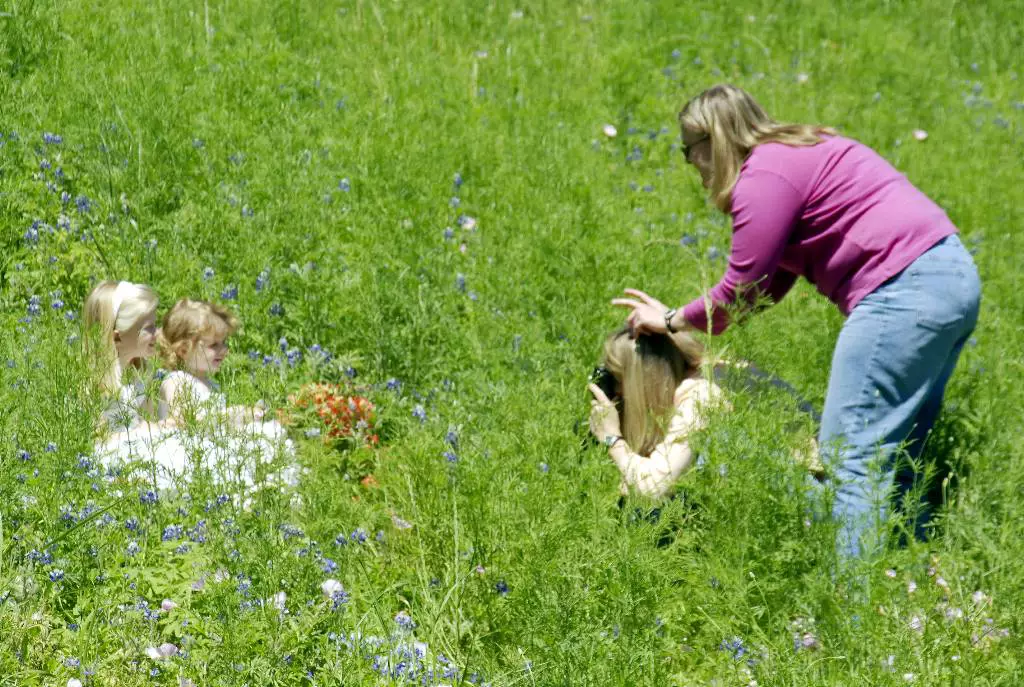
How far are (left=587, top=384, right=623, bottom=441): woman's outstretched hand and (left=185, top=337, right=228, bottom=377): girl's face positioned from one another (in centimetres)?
138

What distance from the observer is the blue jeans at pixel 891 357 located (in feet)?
13.0

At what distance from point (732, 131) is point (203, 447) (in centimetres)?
207

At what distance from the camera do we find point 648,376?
4.32 metres

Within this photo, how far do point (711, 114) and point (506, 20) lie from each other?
3773 mm

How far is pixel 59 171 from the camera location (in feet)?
17.1

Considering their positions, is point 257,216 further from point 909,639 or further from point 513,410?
point 909,639

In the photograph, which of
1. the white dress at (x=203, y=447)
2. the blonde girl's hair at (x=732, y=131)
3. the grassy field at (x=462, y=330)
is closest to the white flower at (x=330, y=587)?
the grassy field at (x=462, y=330)

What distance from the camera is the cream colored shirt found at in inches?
151

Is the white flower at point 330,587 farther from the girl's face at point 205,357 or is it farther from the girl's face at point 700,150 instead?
the girl's face at point 700,150

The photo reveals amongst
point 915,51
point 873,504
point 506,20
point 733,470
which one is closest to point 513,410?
point 733,470

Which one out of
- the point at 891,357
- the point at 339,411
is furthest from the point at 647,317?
the point at 339,411

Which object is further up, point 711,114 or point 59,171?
point 711,114

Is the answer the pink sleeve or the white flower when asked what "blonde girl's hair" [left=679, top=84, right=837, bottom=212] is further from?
the white flower

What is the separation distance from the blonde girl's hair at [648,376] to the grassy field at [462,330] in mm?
194
